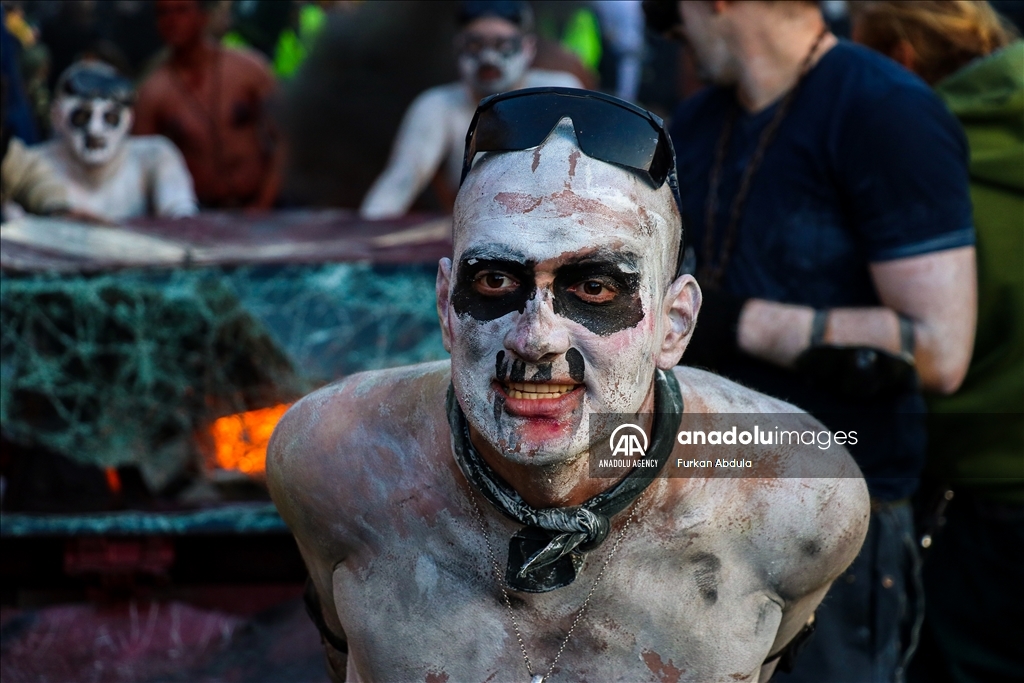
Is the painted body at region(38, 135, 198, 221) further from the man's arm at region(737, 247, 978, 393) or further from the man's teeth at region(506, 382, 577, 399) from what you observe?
the man's teeth at region(506, 382, 577, 399)

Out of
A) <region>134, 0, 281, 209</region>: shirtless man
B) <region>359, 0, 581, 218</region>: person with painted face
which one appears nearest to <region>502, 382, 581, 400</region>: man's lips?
→ <region>359, 0, 581, 218</region>: person with painted face

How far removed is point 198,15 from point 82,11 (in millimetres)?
2600

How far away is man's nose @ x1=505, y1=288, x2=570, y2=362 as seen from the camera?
1609 millimetres

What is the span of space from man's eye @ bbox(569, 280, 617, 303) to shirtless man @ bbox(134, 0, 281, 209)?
475 cm

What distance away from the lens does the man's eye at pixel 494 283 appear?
1671 mm

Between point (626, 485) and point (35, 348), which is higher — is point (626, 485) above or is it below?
above

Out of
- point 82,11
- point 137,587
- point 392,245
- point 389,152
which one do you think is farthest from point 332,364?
point 82,11

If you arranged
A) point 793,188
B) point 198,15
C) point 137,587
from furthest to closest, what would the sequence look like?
point 198,15 < point 137,587 < point 793,188

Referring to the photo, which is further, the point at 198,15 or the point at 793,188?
the point at 198,15

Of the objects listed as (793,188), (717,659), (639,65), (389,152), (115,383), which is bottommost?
(389,152)

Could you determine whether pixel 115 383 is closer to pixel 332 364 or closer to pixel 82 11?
pixel 332 364

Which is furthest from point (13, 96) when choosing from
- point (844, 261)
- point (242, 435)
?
point (844, 261)

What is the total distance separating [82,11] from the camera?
8414 millimetres

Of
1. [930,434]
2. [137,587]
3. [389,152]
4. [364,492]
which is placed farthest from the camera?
[389,152]
